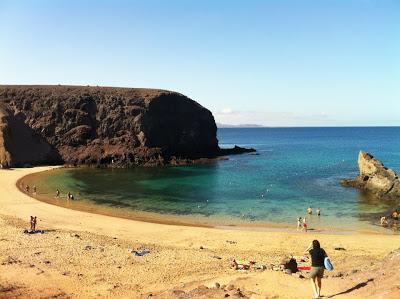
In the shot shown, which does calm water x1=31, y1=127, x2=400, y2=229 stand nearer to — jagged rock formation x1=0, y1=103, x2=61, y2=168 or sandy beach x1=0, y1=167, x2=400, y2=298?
sandy beach x1=0, y1=167, x2=400, y2=298

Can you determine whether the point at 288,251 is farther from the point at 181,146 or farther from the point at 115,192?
the point at 181,146

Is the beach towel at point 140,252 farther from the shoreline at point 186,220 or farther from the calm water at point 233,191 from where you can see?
the calm water at point 233,191

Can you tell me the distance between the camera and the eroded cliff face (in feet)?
257

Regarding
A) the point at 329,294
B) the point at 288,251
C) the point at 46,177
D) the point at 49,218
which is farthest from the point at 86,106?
the point at 329,294

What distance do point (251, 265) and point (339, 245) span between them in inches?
336

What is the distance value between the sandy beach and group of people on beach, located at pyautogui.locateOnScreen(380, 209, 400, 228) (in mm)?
3293

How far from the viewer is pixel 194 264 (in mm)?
20797

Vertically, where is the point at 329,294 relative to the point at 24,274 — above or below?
above

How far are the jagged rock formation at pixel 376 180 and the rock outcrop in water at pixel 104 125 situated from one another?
37.0 m

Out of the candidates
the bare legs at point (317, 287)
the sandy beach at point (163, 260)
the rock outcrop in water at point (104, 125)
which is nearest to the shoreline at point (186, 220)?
the sandy beach at point (163, 260)

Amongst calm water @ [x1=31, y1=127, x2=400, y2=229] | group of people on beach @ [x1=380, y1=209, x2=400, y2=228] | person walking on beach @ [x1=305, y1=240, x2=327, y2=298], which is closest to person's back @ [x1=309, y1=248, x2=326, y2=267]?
person walking on beach @ [x1=305, y1=240, x2=327, y2=298]

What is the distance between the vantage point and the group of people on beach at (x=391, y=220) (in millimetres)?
33312

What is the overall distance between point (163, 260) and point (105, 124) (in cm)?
6503

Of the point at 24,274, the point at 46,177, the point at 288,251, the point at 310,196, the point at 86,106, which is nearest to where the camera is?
the point at 24,274
